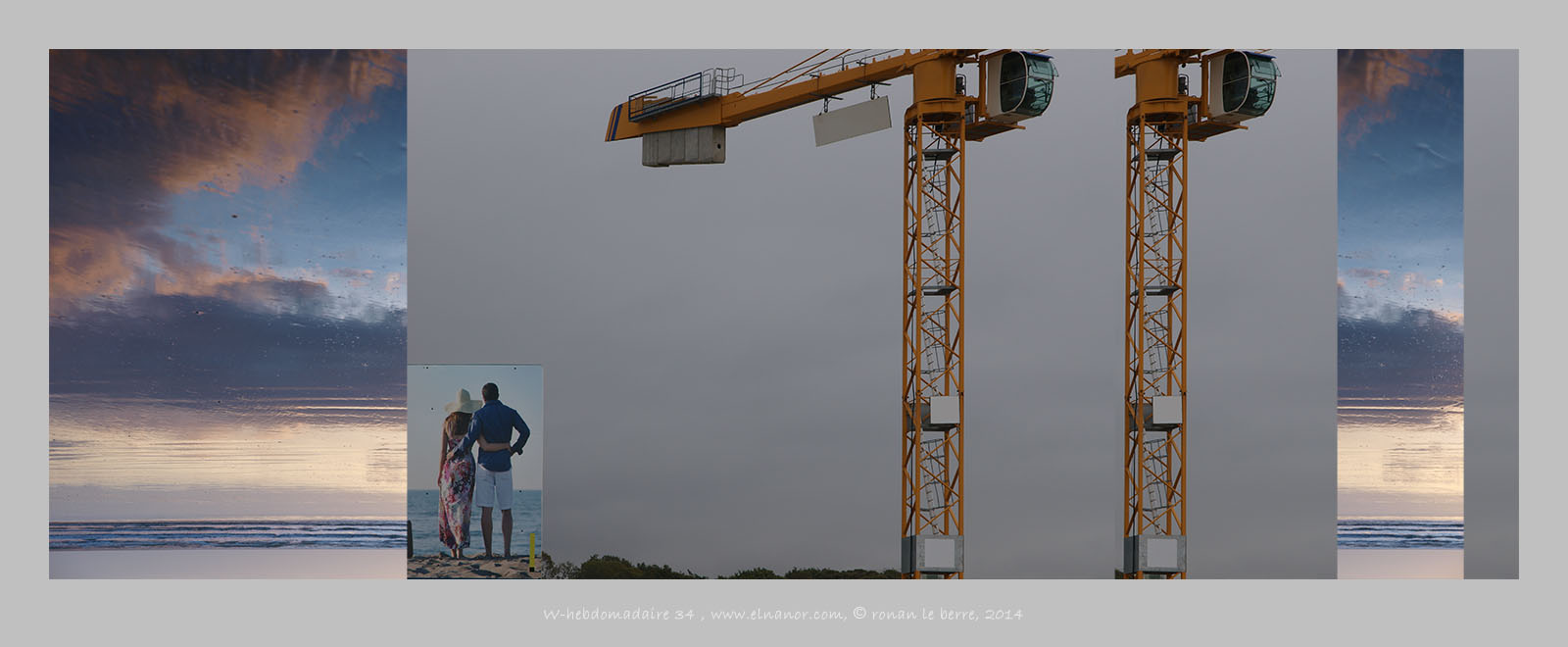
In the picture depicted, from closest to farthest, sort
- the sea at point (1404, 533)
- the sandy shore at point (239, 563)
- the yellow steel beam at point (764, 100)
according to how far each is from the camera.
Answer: the sandy shore at point (239, 563), the sea at point (1404, 533), the yellow steel beam at point (764, 100)

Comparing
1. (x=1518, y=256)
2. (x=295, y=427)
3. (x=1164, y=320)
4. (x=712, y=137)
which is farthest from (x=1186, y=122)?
(x=295, y=427)

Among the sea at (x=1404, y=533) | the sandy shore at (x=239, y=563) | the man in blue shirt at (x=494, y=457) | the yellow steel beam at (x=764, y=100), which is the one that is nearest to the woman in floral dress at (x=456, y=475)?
the man in blue shirt at (x=494, y=457)

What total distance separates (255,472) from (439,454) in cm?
386

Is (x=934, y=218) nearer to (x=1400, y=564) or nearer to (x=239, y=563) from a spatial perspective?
(x=1400, y=564)

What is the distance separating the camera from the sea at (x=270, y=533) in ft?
123

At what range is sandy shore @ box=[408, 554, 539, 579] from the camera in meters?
37.2

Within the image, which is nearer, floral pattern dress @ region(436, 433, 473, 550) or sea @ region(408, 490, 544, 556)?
sea @ region(408, 490, 544, 556)

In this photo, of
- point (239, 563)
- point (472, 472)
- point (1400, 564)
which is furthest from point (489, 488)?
point (1400, 564)

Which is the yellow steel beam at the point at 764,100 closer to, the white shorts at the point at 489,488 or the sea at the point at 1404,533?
the white shorts at the point at 489,488

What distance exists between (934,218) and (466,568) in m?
11.8

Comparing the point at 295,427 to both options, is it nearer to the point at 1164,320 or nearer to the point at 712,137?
the point at 712,137

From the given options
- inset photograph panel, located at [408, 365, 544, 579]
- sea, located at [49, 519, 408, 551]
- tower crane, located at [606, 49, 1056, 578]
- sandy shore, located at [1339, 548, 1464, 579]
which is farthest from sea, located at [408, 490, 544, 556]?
sandy shore, located at [1339, 548, 1464, 579]

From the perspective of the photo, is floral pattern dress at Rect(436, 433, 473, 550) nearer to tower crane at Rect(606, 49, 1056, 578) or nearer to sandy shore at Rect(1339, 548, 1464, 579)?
tower crane at Rect(606, 49, 1056, 578)

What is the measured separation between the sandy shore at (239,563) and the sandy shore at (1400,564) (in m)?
19.2
